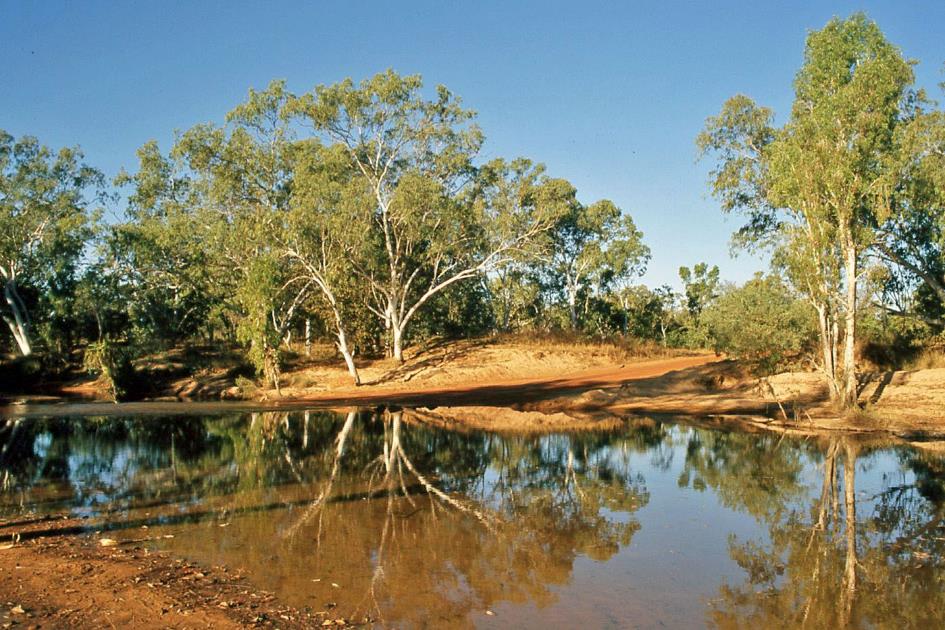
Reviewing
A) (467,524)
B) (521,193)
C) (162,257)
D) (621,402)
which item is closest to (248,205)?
(162,257)

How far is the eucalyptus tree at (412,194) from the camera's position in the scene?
125 feet

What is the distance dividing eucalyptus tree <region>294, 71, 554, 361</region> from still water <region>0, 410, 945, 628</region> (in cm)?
2015

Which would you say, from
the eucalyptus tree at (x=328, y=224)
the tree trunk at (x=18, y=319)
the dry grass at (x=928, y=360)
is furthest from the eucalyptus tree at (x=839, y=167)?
the tree trunk at (x=18, y=319)

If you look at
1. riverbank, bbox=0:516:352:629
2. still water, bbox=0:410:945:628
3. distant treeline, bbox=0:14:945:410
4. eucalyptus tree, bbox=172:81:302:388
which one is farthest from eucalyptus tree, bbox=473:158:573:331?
riverbank, bbox=0:516:352:629

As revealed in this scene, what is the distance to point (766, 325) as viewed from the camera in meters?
26.8

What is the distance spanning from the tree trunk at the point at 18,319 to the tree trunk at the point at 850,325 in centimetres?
3860

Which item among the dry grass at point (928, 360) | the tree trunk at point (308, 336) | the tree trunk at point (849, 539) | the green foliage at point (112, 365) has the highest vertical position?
the tree trunk at point (308, 336)

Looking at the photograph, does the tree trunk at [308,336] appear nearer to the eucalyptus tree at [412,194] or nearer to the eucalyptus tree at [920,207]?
the eucalyptus tree at [412,194]

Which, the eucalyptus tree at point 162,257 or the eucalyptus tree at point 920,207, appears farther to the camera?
the eucalyptus tree at point 162,257

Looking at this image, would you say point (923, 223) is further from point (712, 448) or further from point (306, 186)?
point (306, 186)

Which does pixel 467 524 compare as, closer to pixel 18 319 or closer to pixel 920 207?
pixel 920 207

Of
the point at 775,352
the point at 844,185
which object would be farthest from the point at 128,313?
the point at 844,185

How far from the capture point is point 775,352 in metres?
27.5

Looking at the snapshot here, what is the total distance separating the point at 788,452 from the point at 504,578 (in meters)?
11.9
